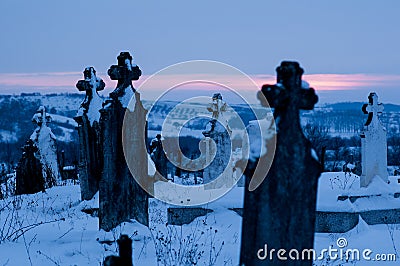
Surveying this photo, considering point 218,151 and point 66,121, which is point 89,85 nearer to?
point 218,151

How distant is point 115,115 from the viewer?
23.8 feet

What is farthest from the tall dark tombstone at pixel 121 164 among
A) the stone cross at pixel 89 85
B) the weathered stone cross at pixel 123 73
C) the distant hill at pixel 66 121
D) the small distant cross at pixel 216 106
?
the distant hill at pixel 66 121

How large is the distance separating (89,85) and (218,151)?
14.5 feet

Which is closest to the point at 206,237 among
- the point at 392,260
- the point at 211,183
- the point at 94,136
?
the point at 392,260

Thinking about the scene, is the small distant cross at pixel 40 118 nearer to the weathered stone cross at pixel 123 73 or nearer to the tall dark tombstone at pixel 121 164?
the weathered stone cross at pixel 123 73

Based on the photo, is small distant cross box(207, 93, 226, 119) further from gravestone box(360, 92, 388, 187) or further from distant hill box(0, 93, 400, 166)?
distant hill box(0, 93, 400, 166)

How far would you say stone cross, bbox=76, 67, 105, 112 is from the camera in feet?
40.6

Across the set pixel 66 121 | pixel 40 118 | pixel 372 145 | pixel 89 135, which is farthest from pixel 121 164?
pixel 66 121

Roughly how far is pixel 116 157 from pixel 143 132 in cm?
57

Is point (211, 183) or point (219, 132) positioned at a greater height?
point (219, 132)

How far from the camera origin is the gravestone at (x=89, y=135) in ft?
39.5

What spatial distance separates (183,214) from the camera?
11.9 m

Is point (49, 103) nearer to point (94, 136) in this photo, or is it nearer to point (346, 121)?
point (346, 121)

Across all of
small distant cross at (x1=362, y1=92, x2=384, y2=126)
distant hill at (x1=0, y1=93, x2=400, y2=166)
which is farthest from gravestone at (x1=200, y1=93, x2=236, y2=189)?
distant hill at (x1=0, y1=93, x2=400, y2=166)
